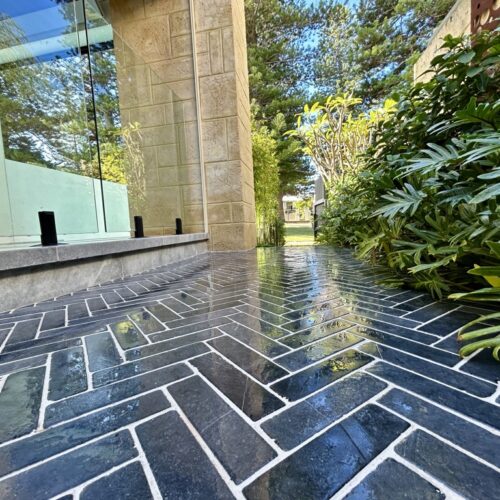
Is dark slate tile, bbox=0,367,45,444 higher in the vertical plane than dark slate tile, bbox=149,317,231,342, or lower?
lower

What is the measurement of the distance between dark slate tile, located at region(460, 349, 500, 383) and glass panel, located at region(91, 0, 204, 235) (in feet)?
10.4

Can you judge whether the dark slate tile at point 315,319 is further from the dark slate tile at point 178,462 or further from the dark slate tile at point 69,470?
the dark slate tile at point 69,470

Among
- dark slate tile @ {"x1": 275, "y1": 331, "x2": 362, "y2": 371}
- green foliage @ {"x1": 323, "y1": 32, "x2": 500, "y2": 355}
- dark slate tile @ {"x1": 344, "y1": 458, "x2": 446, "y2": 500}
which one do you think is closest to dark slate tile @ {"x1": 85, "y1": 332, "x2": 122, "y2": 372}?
dark slate tile @ {"x1": 275, "y1": 331, "x2": 362, "y2": 371}

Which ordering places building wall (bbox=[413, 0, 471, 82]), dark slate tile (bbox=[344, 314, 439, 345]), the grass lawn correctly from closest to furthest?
dark slate tile (bbox=[344, 314, 439, 345]) → building wall (bbox=[413, 0, 471, 82]) → the grass lawn

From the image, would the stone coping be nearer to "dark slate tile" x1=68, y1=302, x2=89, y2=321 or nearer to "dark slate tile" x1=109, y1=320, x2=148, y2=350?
"dark slate tile" x1=68, y1=302, x2=89, y2=321

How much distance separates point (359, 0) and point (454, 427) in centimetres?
1206

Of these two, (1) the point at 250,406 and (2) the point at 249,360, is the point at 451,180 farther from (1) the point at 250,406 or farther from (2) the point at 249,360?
(1) the point at 250,406

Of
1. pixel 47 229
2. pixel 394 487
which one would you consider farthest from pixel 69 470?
pixel 47 229

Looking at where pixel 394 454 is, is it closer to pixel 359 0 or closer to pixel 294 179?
pixel 294 179

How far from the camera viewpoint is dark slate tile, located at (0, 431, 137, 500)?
1.82 feet

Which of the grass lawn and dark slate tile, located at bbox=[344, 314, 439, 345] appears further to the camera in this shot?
the grass lawn

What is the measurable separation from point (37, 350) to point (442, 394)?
1475mm

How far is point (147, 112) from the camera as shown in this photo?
12.9 ft

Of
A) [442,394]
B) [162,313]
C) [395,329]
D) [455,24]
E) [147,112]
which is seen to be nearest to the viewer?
[442,394]
